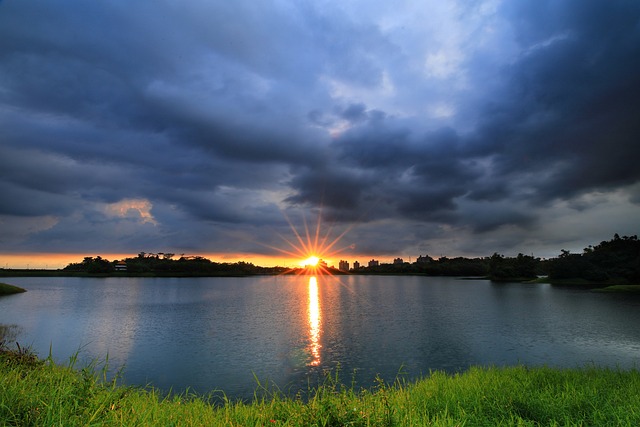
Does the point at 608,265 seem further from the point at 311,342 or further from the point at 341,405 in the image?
the point at 341,405

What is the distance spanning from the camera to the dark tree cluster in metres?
164

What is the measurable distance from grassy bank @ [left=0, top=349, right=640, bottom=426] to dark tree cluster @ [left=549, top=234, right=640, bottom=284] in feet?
618

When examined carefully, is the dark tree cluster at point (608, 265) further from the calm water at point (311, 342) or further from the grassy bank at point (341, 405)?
the grassy bank at point (341, 405)

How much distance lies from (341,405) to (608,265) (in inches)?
8645

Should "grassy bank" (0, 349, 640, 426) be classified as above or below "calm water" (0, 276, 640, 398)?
above

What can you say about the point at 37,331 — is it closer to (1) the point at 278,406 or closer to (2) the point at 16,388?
Answer: (2) the point at 16,388

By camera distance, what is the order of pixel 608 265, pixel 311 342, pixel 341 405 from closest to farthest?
pixel 341 405
pixel 311 342
pixel 608 265

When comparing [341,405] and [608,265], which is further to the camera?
[608,265]

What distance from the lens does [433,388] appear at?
1761 centimetres

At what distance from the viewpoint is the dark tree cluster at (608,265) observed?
539 ft

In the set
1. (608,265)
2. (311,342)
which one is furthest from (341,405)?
(608,265)

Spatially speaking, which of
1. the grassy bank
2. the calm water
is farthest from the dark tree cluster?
the grassy bank

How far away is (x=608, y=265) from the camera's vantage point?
173 metres

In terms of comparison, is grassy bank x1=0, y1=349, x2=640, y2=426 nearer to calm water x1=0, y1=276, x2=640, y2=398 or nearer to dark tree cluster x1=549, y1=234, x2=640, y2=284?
calm water x1=0, y1=276, x2=640, y2=398
